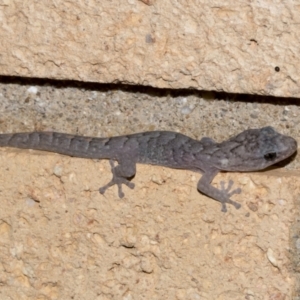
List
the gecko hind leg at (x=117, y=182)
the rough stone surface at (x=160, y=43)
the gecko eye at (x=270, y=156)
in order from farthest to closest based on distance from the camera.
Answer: the gecko eye at (x=270, y=156) → the gecko hind leg at (x=117, y=182) → the rough stone surface at (x=160, y=43)

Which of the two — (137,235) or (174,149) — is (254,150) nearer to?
(174,149)

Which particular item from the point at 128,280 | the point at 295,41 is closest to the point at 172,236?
the point at 128,280

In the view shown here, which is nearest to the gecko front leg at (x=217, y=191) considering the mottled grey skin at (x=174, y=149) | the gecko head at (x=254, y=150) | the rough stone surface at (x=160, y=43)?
the mottled grey skin at (x=174, y=149)

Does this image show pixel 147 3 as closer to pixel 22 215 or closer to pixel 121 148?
pixel 121 148

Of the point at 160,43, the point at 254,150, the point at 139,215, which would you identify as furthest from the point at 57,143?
the point at 254,150

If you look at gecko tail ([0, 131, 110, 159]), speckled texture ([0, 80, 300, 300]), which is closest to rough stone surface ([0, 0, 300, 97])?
speckled texture ([0, 80, 300, 300])

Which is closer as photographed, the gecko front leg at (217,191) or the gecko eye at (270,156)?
the gecko front leg at (217,191)

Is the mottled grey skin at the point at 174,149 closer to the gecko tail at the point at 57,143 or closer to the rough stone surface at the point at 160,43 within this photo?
the gecko tail at the point at 57,143
